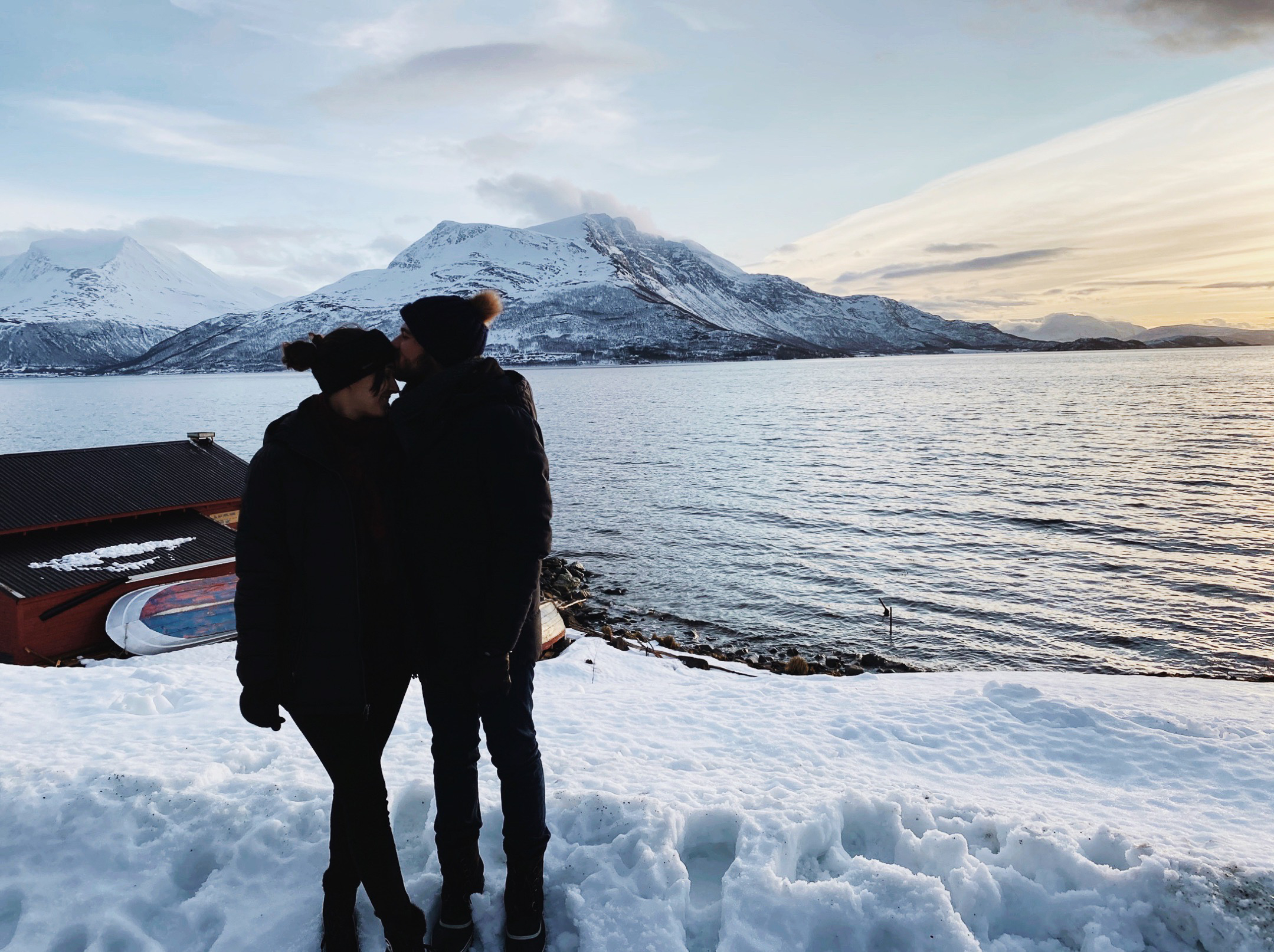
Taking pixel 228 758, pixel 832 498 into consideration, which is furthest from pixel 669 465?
pixel 228 758

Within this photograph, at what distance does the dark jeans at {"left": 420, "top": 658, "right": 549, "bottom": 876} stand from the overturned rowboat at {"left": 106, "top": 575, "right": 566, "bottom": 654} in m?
9.50

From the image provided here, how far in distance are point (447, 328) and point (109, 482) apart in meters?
17.5

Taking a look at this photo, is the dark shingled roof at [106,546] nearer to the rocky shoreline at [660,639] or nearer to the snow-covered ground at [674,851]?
the rocky shoreline at [660,639]

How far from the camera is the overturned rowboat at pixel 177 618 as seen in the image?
44.7ft

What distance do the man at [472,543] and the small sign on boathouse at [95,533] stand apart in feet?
33.7

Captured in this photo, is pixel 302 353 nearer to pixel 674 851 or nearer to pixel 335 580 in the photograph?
pixel 335 580

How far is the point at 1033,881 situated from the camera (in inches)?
166

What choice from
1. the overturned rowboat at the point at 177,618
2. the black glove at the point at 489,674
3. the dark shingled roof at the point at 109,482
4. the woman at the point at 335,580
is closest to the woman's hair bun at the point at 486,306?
the woman at the point at 335,580

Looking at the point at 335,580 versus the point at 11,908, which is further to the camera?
the point at 11,908

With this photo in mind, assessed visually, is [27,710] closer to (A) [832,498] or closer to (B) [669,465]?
(A) [832,498]

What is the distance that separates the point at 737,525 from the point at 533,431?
88.9 feet

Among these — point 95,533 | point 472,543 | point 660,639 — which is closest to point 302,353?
point 472,543

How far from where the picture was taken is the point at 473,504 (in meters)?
3.42

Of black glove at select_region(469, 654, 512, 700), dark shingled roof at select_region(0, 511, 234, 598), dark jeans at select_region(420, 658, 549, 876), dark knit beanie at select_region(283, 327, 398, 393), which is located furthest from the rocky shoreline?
dark knit beanie at select_region(283, 327, 398, 393)
